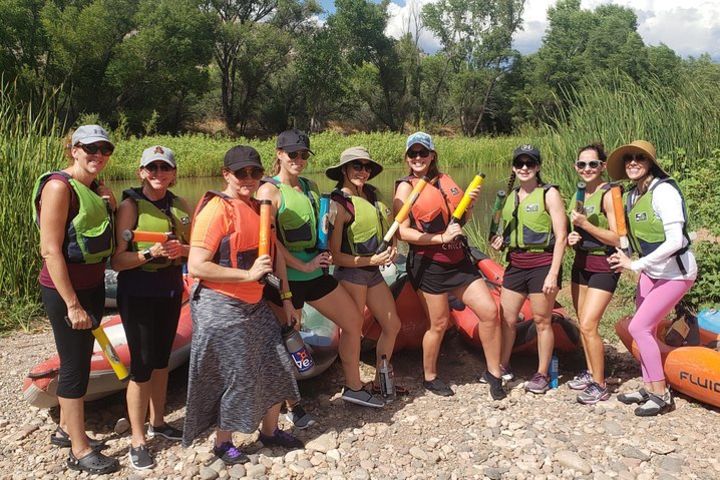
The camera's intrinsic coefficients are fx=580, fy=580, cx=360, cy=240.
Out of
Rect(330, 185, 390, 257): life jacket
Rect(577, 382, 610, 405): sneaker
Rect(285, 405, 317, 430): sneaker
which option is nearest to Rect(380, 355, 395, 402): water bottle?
Rect(285, 405, 317, 430): sneaker

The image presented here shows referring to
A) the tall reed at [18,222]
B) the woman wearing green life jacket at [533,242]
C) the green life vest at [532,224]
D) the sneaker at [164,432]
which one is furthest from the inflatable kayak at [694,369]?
the tall reed at [18,222]

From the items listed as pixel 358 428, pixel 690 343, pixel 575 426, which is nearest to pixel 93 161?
pixel 358 428

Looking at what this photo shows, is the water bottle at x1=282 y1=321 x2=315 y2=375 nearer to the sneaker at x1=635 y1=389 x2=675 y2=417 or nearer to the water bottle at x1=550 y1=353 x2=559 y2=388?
the water bottle at x1=550 y1=353 x2=559 y2=388

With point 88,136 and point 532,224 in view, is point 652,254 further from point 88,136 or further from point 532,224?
point 88,136

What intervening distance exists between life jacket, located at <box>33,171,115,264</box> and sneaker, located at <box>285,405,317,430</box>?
4.85 ft

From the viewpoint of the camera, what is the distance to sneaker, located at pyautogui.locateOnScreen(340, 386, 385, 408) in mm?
3686

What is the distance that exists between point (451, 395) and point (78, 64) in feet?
100

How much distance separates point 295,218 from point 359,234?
0.46 metres

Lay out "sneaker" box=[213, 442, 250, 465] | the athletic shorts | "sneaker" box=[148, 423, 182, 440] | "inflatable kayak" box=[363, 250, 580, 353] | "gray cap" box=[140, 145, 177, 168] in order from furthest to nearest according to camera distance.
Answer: "inflatable kayak" box=[363, 250, 580, 353] < the athletic shorts < "sneaker" box=[148, 423, 182, 440] < "sneaker" box=[213, 442, 250, 465] < "gray cap" box=[140, 145, 177, 168]

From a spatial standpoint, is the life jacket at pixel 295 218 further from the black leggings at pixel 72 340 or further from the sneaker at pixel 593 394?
the sneaker at pixel 593 394

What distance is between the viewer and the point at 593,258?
12.2 ft

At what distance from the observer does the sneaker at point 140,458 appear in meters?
3.07

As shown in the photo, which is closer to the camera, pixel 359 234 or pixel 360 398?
pixel 359 234

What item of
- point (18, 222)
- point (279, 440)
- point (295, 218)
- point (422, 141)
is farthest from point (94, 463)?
point (18, 222)
